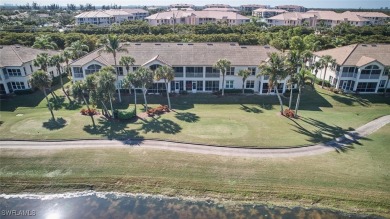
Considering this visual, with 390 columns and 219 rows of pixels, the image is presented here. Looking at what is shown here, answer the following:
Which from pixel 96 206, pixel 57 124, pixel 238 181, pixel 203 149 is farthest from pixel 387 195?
pixel 57 124

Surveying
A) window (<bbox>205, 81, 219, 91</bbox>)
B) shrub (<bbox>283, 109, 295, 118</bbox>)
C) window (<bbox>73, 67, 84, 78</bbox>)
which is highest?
window (<bbox>73, 67, 84, 78</bbox>)

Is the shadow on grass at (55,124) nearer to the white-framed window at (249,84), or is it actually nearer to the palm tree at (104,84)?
the palm tree at (104,84)

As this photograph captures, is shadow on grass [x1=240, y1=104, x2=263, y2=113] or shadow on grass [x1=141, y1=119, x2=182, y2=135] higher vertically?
shadow on grass [x1=240, y1=104, x2=263, y2=113]

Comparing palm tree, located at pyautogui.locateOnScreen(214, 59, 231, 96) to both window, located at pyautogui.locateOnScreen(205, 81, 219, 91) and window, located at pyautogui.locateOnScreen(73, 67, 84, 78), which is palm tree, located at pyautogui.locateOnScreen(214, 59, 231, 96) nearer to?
window, located at pyautogui.locateOnScreen(205, 81, 219, 91)

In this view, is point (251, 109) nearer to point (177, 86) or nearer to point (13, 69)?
point (177, 86)

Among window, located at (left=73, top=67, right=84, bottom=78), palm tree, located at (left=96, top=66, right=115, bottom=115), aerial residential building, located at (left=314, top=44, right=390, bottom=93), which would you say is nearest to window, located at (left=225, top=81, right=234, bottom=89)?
aerial residential building, located at (left=314, top=44, right=390, bottom=93)

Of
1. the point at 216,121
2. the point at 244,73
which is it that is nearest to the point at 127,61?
the point at 216,121

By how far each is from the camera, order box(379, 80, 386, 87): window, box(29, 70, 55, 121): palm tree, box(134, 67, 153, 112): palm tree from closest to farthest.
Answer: box(29, 70, 55, 121): palm tree → box(134, 67, 153, 112): palm tree → box(379, 80, 386, 87): window
